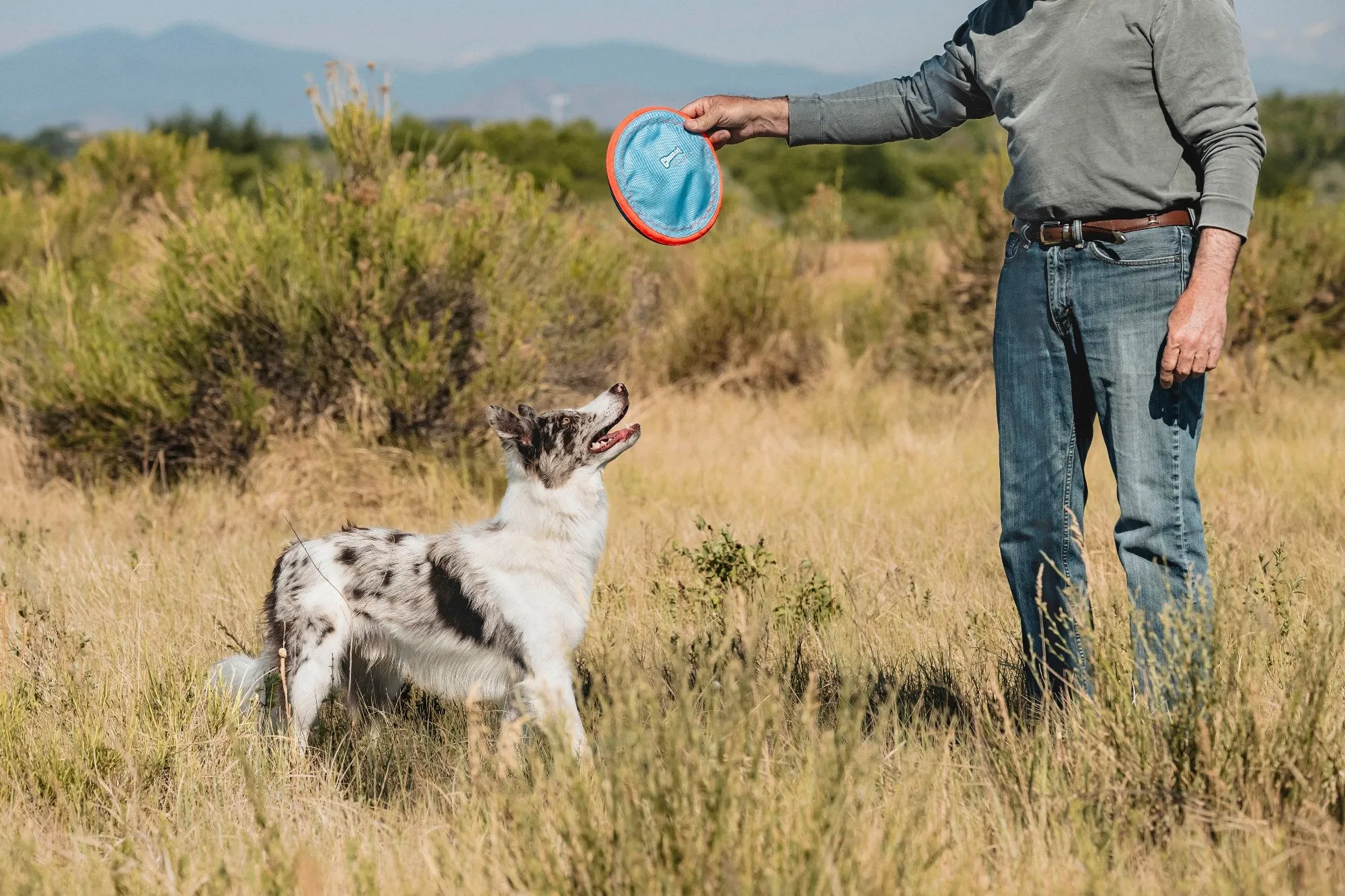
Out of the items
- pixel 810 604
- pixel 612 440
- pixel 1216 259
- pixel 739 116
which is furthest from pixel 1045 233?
pixel 810 604

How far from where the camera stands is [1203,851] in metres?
2.45

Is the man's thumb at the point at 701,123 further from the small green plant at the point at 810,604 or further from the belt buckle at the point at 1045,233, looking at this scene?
the small green plant at the point at 810,604

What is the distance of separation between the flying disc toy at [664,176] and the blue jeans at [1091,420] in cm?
110

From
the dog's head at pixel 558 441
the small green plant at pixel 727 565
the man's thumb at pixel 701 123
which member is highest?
the man's thumb at pixel 701 123

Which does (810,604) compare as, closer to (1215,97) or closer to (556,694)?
(556,694)

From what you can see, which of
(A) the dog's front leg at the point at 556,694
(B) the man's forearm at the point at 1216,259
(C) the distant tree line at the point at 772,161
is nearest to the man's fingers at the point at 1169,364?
(B) the man's forearm at the point at 1216,259

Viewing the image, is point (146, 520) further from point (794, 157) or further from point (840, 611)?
point (794, 157)

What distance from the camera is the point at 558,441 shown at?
3.96 m

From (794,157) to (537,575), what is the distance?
35184 millimetres

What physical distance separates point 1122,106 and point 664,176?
1.50 m

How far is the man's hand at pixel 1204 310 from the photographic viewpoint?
2.83m

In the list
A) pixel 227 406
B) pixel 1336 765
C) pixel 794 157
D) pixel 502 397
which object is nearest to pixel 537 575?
pixel 1336 765

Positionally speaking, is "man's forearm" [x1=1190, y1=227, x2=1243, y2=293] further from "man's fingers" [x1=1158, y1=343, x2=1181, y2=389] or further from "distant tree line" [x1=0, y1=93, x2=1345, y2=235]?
"distant tree line" [x1=0, y1=93, x2=1345, y2=235]

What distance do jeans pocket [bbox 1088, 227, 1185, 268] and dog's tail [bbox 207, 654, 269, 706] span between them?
2956 mm
